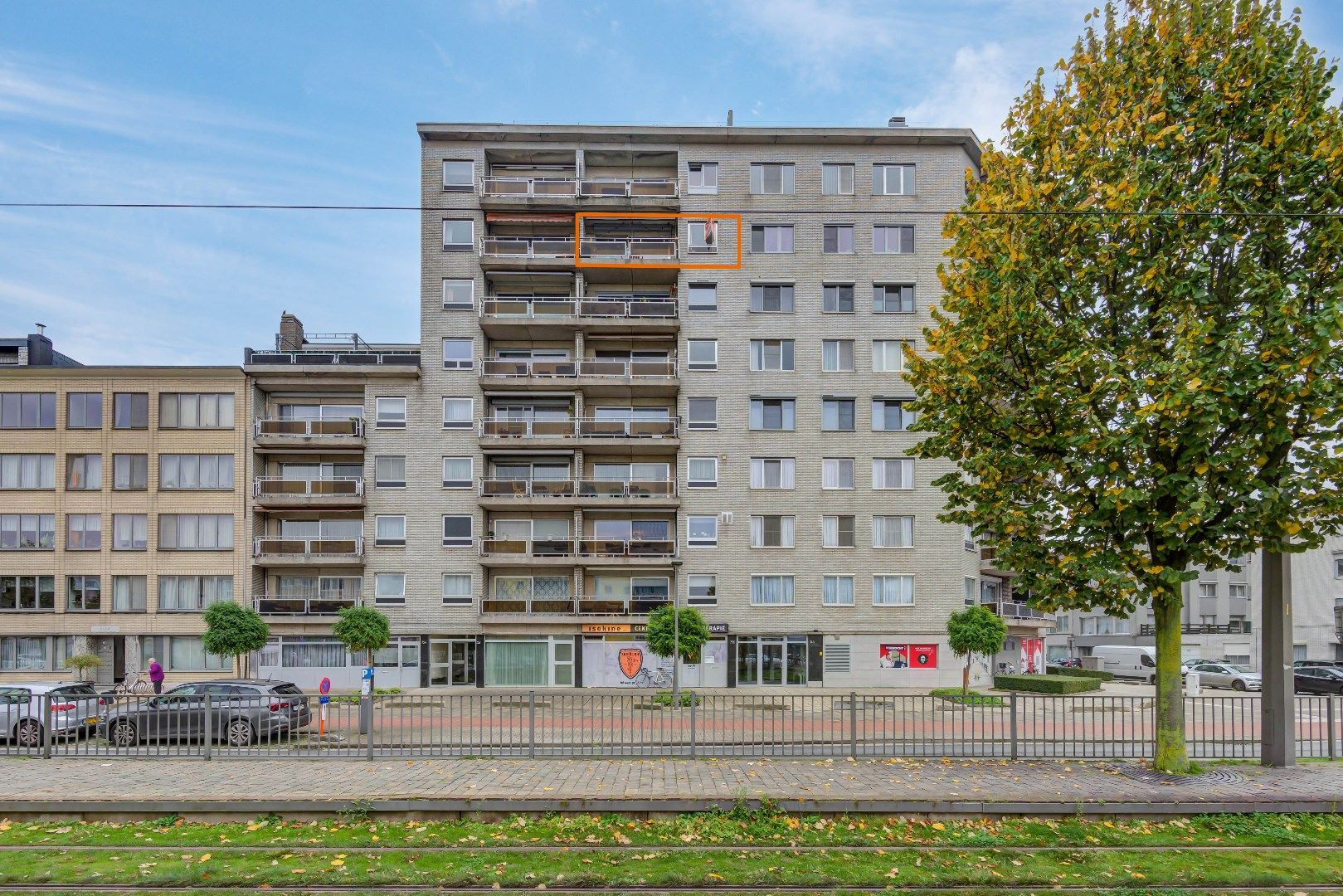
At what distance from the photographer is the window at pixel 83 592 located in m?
37.9

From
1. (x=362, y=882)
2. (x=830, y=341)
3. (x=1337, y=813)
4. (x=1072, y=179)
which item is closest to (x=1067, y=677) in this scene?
(x=830, y=341)

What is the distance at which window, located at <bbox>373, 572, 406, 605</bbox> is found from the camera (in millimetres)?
37750

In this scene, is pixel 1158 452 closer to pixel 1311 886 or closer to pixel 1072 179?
pixel 1072 179

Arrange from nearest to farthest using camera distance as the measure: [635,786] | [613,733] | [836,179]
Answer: [635,786] < [613,733] < [836,179]

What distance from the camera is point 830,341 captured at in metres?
39.1

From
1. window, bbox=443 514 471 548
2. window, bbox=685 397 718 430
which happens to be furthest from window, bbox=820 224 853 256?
window, bbox=443 514 471 548

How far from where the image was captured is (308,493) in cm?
3803

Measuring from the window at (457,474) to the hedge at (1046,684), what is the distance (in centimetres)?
2547

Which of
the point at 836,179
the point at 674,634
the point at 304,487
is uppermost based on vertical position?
the point at 836,179

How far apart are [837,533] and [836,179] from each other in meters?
16.6

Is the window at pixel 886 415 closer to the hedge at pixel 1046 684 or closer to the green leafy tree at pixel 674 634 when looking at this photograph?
the hedge at pixel 1046 684

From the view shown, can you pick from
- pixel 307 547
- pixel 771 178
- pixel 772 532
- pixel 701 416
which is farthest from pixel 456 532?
pixel 771 178

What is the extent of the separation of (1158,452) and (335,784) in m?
14.1

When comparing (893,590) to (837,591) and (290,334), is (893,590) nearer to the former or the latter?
(837,591)
